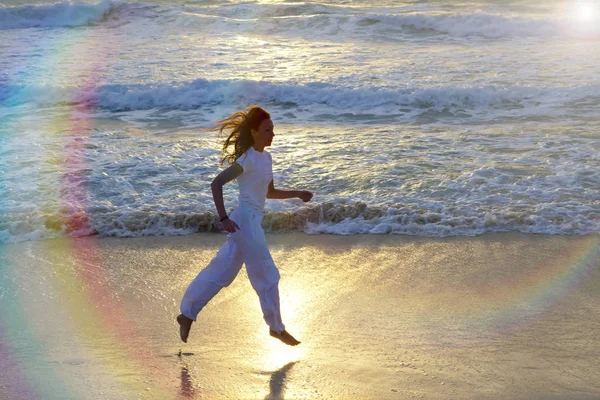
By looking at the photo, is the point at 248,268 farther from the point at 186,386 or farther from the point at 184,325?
the point at 186,386

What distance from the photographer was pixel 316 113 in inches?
538

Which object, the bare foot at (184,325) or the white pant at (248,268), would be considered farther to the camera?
the bare foot at (184,325)

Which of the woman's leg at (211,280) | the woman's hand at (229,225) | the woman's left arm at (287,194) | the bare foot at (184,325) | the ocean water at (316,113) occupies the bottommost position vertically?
the ocean water at (316,113)

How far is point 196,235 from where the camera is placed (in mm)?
7340

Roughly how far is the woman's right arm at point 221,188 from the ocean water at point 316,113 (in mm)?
3169

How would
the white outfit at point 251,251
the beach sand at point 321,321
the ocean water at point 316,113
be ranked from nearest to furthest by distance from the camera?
the beach sand at point 321,321, the white outfit at point 251,251, the ocean water at point 316,113

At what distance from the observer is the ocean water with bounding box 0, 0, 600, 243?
7.79 meters

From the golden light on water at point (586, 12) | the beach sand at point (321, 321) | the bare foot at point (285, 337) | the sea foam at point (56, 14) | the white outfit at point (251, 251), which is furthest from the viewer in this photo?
the sea foam at point (56, 14)

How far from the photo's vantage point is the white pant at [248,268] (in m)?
4.38

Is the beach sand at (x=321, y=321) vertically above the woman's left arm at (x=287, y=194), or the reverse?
the woman's left arm at (x=287, y=194)

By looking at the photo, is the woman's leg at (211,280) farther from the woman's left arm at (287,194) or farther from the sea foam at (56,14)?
the sea foam at (56,14)

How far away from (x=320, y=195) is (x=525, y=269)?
274 centimetres

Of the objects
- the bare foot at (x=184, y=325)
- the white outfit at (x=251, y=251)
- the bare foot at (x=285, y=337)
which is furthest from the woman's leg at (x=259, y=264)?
the bare foot at (x=184, y=325)

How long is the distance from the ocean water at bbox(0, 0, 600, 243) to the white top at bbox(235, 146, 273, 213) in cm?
299
